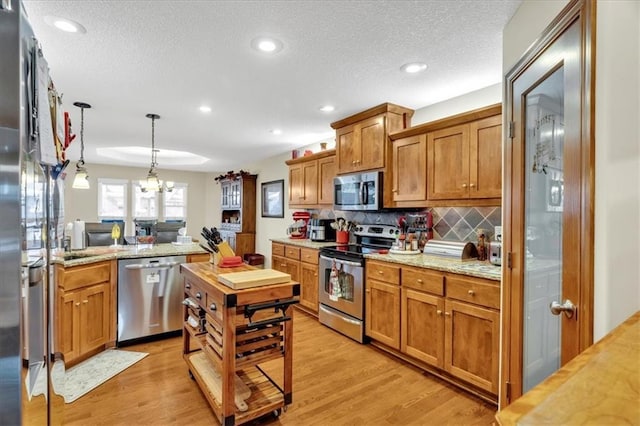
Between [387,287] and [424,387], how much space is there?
82 centimetres

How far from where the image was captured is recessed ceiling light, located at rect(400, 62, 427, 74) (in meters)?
2.42

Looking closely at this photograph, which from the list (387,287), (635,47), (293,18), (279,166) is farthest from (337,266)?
(279,166)

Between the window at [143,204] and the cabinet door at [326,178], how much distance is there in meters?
5.27

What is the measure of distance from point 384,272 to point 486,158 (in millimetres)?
1277

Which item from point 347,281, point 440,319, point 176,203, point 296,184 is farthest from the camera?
point 176,203

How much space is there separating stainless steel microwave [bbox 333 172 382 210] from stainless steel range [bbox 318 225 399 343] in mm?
430

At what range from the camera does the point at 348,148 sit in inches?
149

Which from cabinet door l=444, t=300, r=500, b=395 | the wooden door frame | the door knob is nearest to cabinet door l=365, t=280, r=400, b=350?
cabinet door l=444, t=300, r=500, b=395

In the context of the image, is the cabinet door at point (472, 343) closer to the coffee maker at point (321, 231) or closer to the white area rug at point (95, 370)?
the coffee maker at point (321, 231)

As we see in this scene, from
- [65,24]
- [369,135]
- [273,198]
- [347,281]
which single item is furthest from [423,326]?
[273,198]

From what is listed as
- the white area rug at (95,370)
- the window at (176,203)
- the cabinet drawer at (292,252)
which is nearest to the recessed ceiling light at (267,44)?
the cabinet drawer at (292,252)

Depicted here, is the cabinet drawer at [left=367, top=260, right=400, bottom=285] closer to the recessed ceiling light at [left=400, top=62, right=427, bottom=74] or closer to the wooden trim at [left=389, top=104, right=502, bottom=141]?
the wooden trim at [left=389, top=104, right=502, bottom=141]

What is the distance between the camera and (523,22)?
1.69 meters

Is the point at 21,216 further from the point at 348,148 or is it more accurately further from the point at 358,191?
the point at 348,148
